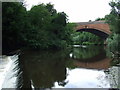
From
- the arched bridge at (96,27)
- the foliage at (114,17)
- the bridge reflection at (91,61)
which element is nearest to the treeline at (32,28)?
the bridge reflection at (91,61)

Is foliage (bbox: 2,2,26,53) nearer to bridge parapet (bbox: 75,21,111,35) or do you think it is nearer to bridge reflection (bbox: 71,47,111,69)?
bridge reflection (bbox: 71,47,111,69)

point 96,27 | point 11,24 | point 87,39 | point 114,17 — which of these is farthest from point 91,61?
point 87,39

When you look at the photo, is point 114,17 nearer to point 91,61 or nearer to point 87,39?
point 91,61

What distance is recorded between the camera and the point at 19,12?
2539 cm

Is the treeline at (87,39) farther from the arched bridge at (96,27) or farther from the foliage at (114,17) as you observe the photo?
the foliage at (114,17)

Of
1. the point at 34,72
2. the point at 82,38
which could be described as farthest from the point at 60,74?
the point at 82,38

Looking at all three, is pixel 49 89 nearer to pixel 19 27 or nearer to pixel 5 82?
pixel 5 82

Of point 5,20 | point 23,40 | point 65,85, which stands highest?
point 5,20

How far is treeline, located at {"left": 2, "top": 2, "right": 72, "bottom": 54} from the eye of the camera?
24094 millimetres

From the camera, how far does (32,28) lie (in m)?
30.1

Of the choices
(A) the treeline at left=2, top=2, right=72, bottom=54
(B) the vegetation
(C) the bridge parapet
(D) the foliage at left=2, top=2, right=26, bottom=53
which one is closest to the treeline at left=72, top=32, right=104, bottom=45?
(C) the bridge parapet

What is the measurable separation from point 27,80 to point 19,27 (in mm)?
14730

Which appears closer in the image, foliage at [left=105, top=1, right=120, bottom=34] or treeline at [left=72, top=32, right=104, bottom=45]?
foliage at [left=105, top=1, right=120, bottom=34]

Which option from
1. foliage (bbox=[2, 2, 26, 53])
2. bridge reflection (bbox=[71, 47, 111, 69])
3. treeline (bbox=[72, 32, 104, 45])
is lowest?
bridge reflection (bbox=[71, 47, 111, 69])
